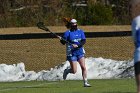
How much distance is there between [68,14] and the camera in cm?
3984

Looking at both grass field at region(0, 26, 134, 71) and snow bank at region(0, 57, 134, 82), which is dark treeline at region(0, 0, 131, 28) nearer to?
grass field at region(0, 26, 134, 71)

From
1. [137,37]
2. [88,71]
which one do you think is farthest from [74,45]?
[137,37]

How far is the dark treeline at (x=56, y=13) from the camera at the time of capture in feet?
121

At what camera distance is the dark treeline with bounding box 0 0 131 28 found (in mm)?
36844

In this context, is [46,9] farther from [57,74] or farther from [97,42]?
[57,74]

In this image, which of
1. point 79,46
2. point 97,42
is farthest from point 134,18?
point 97,42

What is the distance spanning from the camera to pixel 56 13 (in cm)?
3831

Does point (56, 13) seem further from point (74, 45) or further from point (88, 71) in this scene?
point (74, 45)

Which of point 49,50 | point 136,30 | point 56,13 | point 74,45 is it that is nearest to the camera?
point 136,30

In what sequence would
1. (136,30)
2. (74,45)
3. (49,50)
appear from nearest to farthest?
1. (136,30)
2. (74,45)
3. (49,50)

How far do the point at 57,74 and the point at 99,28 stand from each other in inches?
398

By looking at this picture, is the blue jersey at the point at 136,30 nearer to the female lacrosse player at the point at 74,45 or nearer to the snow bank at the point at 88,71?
the female lacrosse player at the point at 74,45

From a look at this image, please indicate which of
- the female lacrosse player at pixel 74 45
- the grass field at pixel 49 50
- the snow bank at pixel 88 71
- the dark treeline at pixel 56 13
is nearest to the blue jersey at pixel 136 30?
the female lacrosse player at pixel 74 45

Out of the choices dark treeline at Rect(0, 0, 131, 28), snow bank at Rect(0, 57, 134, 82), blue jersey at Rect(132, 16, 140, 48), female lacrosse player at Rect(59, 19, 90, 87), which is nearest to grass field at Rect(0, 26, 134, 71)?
snow bank at Rect(0, 57, 134, 82)
